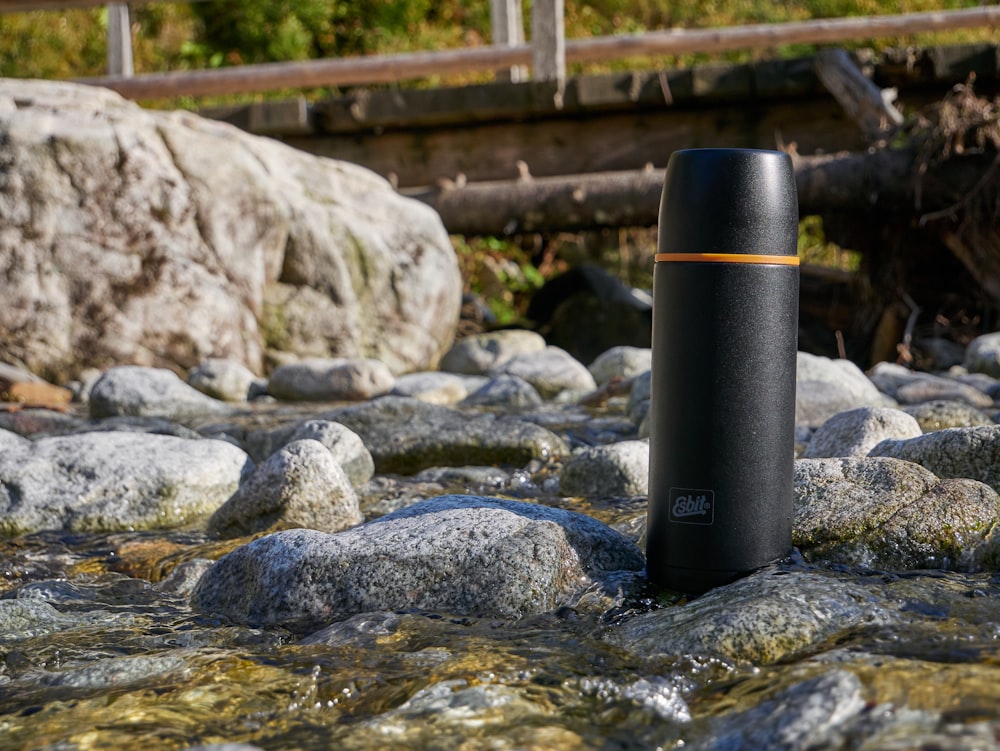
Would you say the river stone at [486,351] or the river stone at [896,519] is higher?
the river stone at [896,519]

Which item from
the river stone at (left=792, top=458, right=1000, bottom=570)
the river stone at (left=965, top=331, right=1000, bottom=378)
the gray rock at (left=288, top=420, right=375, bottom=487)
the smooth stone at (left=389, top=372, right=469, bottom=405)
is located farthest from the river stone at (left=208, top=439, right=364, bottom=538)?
the river stone at (left=965, top=331, right=1000, bottom=378)

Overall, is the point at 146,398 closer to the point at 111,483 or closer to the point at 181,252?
the point at 181,252

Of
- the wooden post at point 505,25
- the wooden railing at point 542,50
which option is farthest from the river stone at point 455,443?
the wooden post at point 505,25

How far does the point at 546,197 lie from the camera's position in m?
8.82

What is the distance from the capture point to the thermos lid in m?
2.23

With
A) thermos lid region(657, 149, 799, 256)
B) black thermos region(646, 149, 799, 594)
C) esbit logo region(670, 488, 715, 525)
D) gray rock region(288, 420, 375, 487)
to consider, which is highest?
thermos lid region(657, 149, 799, 256)

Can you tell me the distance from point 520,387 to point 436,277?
2.07 metres

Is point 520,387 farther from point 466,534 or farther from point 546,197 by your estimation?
point 466,534

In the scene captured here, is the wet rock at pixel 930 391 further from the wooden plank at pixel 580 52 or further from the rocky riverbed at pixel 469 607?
the wooden plank at pixel 580 52

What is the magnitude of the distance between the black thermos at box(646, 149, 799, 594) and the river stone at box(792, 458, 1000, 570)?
0.85 feet

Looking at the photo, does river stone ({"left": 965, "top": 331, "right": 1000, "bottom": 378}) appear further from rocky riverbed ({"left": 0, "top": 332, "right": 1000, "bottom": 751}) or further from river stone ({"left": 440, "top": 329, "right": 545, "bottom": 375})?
rocky riverbed ({"left": 0, "top": 332, "right": 1000, "bottom": 751})

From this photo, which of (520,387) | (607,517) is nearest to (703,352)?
(607,517)

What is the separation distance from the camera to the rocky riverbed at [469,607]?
1720 mm

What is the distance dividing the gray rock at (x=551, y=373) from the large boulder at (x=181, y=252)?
1.04 m
